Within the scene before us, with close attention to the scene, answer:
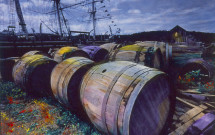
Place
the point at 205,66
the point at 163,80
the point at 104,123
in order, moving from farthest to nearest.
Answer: the point at 205,66, the point at 163,80, the point at 104,123

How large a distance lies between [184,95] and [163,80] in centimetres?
409

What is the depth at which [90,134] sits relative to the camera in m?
2.92

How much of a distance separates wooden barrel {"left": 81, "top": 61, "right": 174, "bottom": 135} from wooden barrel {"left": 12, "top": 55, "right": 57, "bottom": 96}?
2.80 metres

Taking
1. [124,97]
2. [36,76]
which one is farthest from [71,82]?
[36,76]

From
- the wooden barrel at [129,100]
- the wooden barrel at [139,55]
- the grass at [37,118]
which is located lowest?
the grass at [37,118]

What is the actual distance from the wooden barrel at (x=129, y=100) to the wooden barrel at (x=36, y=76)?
2.80 m

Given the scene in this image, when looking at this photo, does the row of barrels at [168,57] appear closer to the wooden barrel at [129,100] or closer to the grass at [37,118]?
the wooden barrel at [129,100]

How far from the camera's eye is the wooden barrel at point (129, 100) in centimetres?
183

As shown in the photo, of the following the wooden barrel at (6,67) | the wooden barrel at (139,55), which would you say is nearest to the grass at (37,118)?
the wooden barrel at (6,67)

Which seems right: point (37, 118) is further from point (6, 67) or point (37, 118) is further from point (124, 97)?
point (6, 67)

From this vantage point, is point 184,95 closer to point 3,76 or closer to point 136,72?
point 136,72

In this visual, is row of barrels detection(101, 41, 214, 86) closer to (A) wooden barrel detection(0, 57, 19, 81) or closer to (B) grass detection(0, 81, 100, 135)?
(B) grass detection(0, 81, 100, 135)

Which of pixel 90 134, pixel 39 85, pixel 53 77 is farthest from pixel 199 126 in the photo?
pixel 39 85

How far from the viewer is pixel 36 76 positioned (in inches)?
179
